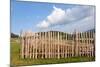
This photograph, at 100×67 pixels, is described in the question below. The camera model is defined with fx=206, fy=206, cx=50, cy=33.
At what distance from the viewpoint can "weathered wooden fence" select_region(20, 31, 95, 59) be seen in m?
2.24

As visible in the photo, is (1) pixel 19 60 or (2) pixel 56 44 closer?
(1) pixel 19 60

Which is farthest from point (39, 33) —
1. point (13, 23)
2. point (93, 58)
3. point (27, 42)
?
point (93, 58)

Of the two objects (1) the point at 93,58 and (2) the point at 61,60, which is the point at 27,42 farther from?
(1) the point at 93,58

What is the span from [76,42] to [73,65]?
0.27m

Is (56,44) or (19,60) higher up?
(56,44)

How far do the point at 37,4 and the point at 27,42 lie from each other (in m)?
0.43

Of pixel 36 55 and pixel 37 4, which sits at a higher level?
pixel 37 4

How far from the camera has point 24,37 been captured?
222 cm

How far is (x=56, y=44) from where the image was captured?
2340 mm

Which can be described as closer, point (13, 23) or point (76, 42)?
point (13, 23)

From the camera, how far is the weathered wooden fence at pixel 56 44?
7.34 feet
